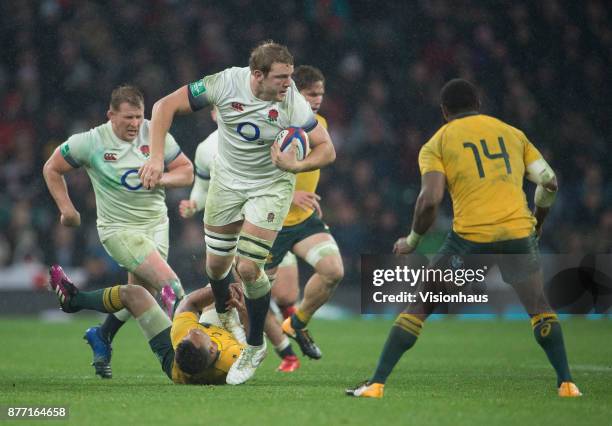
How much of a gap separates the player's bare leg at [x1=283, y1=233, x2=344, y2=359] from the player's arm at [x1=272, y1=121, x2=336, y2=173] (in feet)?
6.93

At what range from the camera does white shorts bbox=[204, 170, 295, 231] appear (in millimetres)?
7969

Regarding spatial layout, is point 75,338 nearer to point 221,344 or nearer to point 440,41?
point 221,344

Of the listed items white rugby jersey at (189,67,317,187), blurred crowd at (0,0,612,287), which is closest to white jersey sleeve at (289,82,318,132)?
white rugby jersey at (189,67,317,187)

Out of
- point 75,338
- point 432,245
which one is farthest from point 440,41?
point 75,338

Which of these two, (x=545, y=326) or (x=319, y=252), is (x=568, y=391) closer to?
(x=545, y=326)

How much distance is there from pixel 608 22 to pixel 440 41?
3.21 metres

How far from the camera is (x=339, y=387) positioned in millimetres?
7652

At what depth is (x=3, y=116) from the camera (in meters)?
18.7

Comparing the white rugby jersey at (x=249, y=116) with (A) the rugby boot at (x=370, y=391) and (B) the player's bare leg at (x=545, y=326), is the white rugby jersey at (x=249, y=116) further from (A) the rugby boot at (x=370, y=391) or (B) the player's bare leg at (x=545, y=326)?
(B) the player's bare leg at (x=545, y=326)

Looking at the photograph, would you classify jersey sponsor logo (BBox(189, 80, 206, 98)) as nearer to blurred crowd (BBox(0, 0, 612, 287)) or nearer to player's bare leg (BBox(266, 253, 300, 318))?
player's bare leg (BBox(266, 253, 300, 318))

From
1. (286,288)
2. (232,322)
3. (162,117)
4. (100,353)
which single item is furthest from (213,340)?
(286,288)

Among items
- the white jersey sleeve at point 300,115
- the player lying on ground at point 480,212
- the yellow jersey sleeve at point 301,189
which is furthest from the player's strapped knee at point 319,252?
the player lying on ground at point 480,212

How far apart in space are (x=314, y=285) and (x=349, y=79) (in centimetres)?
989

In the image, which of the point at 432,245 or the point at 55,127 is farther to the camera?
the point at 55,127
